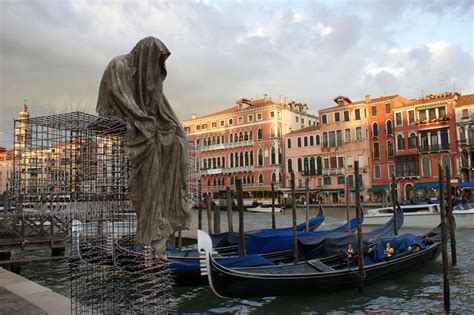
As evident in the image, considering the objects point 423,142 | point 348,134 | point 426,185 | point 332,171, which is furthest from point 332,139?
point 426,185

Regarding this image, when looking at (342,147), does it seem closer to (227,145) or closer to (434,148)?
(434,148)

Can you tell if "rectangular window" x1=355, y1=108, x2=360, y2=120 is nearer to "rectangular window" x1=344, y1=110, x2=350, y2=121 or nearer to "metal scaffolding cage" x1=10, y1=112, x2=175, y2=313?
"rectangular window" x1=344, y1=110, x2=350, y2=121

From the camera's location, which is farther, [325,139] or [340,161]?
[325,139]

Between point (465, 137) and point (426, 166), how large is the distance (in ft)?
10.2

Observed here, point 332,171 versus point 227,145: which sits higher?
point 227,145

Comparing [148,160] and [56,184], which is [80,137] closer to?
[56,184]

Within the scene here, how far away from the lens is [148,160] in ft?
8.20

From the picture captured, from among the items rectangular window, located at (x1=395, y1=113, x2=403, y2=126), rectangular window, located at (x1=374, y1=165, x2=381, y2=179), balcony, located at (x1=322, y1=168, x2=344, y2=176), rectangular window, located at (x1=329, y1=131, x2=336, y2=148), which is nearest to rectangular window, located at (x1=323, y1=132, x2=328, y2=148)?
rectangular window, located at (x1=329, y1=131, x2=336, y2=148)

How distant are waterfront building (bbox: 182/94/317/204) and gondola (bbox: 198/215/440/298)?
26.9 m

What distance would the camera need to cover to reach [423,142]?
29.4 m

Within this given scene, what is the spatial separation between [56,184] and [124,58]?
1064 millimetres

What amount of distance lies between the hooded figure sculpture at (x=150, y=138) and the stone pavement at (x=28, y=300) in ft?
4.94

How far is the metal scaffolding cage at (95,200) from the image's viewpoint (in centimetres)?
275

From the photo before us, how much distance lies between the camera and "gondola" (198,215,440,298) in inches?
268
